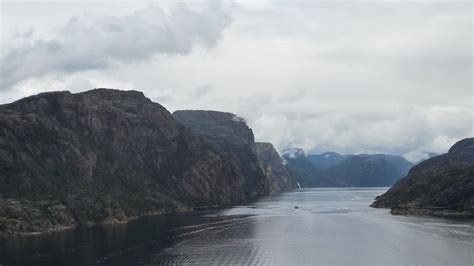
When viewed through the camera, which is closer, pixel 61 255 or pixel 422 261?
pixel 422 261

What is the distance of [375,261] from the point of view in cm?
18188

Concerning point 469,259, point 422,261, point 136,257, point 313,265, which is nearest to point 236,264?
point 313,265

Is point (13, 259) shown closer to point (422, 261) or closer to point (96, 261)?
point (96, 261)

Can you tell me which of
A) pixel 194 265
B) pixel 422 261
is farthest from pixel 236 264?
pixel 422 261

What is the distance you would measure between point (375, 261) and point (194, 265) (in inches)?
2308

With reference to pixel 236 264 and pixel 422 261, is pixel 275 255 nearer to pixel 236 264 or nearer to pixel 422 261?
pixel 236 264

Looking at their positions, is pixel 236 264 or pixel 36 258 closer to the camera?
pixel 236 264

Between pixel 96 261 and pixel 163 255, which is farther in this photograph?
pixel 163 255

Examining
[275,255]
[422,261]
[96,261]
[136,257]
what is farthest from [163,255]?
[422,261]

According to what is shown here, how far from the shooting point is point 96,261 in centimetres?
18675

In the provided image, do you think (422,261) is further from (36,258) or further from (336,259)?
(36,258)

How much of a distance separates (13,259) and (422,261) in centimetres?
13562

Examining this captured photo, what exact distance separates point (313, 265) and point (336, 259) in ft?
42.0

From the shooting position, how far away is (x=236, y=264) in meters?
179
